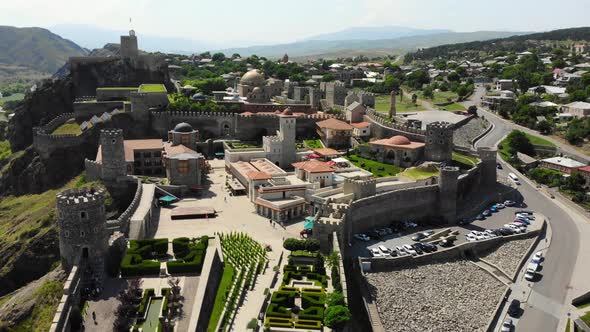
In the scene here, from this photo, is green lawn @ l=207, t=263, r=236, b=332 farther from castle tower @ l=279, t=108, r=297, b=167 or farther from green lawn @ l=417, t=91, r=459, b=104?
green lawn @ l=417, t=91, r=459, b=104

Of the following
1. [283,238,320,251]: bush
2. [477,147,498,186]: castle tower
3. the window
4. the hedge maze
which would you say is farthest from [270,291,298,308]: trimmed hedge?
[477,147,498,186]: castle tower

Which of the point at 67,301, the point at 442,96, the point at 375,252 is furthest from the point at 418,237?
the point at 442,96

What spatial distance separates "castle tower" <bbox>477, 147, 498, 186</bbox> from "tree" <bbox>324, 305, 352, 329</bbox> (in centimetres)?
2909

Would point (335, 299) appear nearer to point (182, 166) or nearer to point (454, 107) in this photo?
point (182, 166)

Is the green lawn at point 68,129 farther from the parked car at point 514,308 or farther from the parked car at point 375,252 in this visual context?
the parked car at point 514,308

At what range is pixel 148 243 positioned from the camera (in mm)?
29266

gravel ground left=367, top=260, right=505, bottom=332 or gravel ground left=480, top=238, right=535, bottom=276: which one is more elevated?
gravel ground left=480, top=238, right=535, bottom=276

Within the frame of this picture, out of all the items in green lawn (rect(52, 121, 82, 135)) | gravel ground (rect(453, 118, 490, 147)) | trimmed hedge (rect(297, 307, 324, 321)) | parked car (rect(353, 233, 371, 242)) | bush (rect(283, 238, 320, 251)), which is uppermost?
green lawn (rect(52, 121, 82, 135))

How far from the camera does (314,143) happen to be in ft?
183

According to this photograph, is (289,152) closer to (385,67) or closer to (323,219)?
(323,219)

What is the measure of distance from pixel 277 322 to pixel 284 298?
5.85 ft

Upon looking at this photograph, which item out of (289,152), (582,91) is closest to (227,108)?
(289,152)

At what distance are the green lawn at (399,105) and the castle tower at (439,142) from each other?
2304 cm

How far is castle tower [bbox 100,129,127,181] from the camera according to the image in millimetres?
38719
